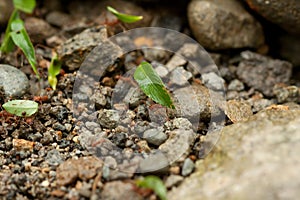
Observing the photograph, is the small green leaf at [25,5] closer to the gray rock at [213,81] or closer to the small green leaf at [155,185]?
the gray rock at [213,81]

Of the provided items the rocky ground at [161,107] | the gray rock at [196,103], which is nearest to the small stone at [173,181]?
the rocky ground at [161,107]

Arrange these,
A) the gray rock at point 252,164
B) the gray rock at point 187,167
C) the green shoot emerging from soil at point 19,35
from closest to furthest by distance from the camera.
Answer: the gray rock at point 252,164
the gray rock at point 187,167
the green shoot emerging from soil at point 19,35

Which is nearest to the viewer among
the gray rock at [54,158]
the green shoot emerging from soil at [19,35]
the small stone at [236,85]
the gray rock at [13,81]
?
the gray rock at [54,158]

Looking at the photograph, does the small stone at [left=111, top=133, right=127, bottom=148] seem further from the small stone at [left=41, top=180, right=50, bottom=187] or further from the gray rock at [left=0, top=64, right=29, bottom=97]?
the gray rock at [left=0, top=64, right=29, bottom=97]

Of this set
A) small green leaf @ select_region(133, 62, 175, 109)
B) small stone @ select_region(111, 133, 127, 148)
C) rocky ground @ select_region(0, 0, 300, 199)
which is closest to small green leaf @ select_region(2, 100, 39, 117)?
rocky ground @ select_region(0, 0, 300, 199)

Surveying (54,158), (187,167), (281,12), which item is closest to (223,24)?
(281,12)

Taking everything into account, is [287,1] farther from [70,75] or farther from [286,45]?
[70,75]
